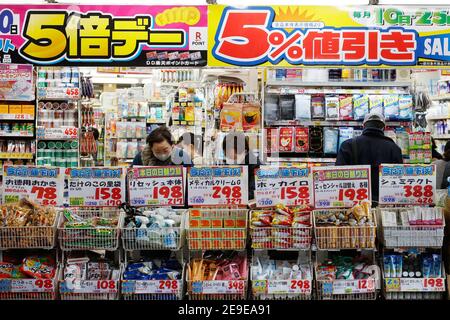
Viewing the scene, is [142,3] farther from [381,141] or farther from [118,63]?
[381,141]

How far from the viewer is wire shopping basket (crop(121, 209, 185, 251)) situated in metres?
3.88

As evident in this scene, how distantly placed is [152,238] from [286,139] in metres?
4.07

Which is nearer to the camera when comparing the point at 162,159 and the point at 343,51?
the point at 162,159

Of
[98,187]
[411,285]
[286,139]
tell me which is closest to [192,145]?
[286,139]

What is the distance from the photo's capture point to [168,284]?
3.86 m

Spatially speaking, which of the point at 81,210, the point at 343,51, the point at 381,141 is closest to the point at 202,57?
the point at 343,51

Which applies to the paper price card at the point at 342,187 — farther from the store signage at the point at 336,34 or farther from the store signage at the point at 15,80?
the store signage at the point at 15,80

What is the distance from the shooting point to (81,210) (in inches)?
167

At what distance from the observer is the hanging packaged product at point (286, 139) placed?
768cm

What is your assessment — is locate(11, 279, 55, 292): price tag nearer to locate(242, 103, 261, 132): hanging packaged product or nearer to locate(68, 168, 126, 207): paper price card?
locate(68, 168, 126, 207): paper price card

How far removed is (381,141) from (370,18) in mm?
1320

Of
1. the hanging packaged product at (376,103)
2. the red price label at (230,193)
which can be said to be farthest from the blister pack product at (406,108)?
the red price label at (230,193)

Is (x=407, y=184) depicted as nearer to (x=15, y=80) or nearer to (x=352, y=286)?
(x=352, y=286)

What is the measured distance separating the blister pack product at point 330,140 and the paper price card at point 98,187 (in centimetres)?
404
